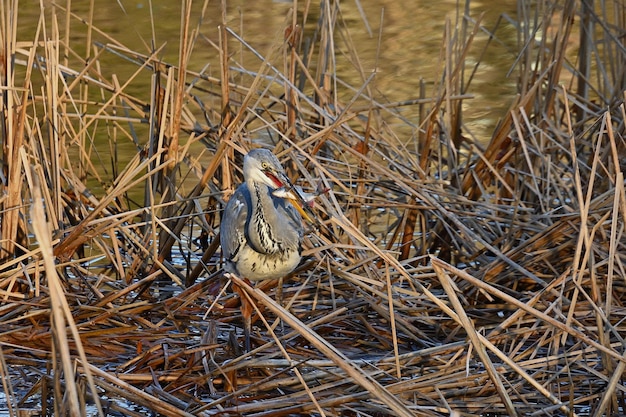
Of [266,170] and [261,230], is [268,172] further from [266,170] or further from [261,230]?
[261,230]

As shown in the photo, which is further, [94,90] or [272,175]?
[94,90]

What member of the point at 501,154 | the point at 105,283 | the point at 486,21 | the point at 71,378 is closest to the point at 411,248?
the point at 501,154

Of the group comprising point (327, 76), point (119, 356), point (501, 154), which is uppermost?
point (327, 76)

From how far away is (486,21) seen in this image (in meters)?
8.84

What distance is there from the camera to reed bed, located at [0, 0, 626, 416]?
2.96 metres

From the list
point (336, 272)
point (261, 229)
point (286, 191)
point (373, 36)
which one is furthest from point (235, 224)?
point (373, 36)

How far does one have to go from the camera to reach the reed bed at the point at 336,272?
296cm

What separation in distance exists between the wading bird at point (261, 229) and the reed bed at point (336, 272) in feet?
0.54

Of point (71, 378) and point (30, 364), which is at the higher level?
point (71, 378)

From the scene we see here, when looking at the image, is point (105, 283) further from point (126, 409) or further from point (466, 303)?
point (466, 303)

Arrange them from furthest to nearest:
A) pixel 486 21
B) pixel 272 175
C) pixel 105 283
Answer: pixel 486 21 < pixel 105 283 < pixel 272 175

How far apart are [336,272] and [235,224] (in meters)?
0.42

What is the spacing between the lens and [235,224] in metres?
3.48

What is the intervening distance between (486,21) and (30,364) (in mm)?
6386
